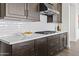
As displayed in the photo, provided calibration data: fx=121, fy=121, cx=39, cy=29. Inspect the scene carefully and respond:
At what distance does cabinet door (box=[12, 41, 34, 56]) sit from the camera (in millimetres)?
1767

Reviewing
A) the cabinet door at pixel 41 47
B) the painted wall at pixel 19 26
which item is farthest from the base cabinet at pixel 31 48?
the painted wall at pixel 19 26

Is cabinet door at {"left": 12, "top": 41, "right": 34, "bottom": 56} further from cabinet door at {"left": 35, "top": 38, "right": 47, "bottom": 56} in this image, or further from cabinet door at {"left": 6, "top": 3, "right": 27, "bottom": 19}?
cabinet door at {"left": 6, "top": 3, "right": 27, "bottom": 19}

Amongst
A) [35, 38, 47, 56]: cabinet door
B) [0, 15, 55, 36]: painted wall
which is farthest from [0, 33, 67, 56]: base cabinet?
[0, 15, 55, 36]: painted wall

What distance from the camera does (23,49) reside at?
76.0 inches

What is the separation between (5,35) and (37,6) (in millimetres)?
1012

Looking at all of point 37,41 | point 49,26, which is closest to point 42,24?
point 49,26

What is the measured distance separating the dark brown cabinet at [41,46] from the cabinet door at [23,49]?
7.9 inches

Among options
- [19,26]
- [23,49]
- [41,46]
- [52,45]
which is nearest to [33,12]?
[19,26]

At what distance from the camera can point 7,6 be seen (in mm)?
1758

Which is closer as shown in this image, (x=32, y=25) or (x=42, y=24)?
(x=32, y=25)

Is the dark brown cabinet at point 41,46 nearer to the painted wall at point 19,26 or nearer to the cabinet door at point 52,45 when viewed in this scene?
the cabinet door at point 52,45

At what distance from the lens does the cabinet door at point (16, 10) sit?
1.83 metres

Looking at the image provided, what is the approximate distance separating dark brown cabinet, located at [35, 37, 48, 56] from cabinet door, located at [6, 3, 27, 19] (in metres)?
0.58

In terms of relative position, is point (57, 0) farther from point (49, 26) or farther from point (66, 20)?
point (66, 20)
